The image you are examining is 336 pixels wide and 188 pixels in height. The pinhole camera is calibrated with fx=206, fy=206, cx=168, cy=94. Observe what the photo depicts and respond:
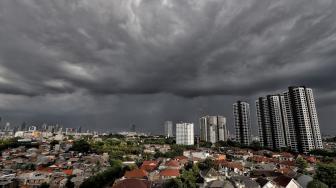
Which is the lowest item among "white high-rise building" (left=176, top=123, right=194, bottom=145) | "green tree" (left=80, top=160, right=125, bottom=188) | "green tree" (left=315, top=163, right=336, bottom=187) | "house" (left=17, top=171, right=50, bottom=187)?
"house" (left=17, top=171, right=50, bottom=187)

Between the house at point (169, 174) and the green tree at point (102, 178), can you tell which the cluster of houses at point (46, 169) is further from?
the house at point (169, 174)

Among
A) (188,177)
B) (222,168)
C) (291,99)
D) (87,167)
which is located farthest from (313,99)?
(87,167)

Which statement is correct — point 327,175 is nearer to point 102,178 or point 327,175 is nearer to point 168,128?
point 102,178

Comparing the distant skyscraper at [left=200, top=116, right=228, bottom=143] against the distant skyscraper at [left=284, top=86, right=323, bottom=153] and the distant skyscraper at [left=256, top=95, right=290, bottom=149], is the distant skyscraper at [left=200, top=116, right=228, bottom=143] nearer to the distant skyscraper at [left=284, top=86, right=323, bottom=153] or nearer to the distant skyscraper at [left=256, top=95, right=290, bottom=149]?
the distant skyscraper at [left=256, top=95, right=290, bottom=149]

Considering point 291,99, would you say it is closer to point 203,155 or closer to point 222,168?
point 203,155

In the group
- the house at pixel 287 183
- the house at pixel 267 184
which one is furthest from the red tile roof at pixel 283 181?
the house at pixel 267 184

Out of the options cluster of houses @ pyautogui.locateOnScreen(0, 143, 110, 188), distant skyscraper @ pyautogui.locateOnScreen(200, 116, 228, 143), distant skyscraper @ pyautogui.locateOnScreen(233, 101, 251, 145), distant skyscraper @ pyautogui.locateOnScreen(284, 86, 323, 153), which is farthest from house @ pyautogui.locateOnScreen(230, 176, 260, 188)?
distant skyscraper @ pyautogui.locateOnScreen(200, 116, 228, 143)
